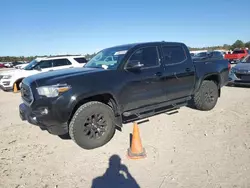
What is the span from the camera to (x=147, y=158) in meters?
3.66

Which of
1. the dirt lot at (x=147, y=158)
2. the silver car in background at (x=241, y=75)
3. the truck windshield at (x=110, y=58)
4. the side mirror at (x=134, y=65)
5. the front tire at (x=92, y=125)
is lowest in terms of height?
the dirt lot at (x=147, y=158)

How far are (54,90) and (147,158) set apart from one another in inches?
75.4

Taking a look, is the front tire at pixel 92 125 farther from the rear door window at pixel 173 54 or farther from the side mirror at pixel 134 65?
the rear door window at pixel 173 54

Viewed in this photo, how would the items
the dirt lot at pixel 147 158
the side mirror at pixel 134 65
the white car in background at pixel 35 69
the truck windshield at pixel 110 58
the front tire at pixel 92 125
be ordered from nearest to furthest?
the dirt lot at pixel 147 158
the front tire at pixel 92 125
the side mirror at pixel 134 65
the truck windshield at pixel 110 58
the white car in background at pixel 35 69

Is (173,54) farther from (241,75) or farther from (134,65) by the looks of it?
(241,75)

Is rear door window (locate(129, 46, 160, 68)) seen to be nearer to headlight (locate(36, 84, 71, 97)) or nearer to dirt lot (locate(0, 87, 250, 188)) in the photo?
dirt lot (locate(0, 87, 250, 188))

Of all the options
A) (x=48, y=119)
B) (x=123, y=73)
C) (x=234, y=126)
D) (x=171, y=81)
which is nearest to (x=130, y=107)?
(x=123, y=73)

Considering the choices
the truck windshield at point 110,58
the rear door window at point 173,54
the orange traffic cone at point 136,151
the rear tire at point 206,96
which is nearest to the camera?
the orange traffic cone at point 136,151

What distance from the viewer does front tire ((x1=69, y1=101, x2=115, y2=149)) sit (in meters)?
3.91

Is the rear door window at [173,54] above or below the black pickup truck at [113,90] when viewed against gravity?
above

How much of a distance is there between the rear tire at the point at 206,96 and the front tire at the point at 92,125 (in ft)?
9.23

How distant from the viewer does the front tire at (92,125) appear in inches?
154

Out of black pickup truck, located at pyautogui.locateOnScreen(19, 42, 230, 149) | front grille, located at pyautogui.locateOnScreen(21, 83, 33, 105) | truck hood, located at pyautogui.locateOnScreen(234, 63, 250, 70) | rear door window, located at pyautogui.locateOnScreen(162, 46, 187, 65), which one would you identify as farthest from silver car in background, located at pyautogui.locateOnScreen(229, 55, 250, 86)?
front grille, located at pyautogui.locateOnScreen(21, 83, 33, 105)

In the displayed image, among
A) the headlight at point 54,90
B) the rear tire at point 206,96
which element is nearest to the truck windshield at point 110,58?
the headlight at point 54,90
